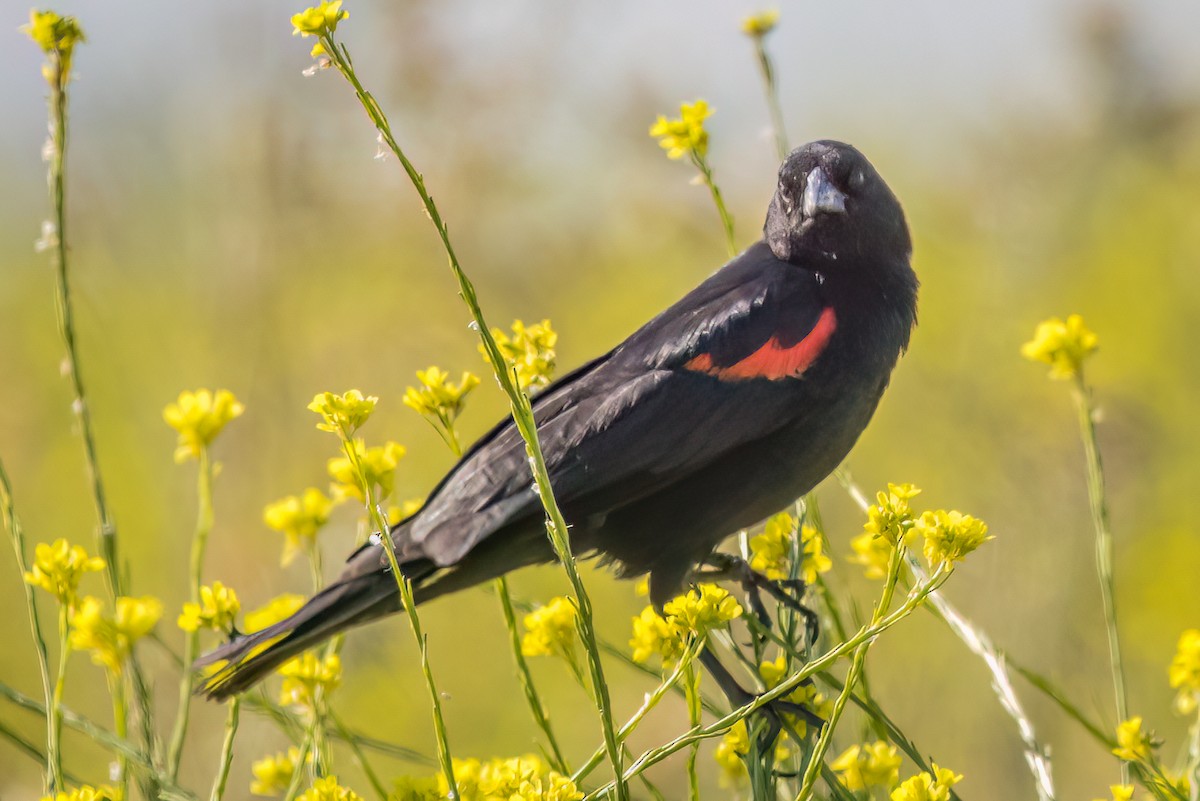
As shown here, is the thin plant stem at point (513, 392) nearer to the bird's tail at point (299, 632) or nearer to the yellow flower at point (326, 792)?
the yellow flower at point (326, 792)

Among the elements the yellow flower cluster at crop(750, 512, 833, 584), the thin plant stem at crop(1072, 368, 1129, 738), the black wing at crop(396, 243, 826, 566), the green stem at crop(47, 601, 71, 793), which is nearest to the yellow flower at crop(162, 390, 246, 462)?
the green stem at crop(47, 601, 71, 793)

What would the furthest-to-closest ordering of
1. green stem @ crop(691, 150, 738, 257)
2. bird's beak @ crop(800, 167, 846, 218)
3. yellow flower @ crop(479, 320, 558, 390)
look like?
bird's beak @ crop(800, 167, 846, 218) < green stem @ crop(691, 150, 738, 257) < yellow flower @ crop(479, 320, 558, 390)

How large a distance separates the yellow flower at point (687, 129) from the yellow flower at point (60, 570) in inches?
56.4

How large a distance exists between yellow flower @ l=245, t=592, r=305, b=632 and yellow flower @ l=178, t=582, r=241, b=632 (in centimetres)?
28

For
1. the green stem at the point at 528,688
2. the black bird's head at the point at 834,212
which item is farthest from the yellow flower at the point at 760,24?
the green stem at the point at 528,688

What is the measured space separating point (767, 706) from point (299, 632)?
3.14 ft

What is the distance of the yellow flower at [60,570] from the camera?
1.93 m

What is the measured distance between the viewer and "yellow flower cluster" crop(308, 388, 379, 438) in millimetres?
1816

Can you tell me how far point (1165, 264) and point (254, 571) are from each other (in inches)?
162

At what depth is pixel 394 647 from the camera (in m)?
4.91

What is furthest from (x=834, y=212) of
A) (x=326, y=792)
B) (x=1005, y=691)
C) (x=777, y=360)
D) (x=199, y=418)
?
(x=326, y=792)

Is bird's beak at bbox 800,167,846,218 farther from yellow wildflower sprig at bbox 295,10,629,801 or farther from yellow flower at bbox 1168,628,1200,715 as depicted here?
yellow wildflower sprig at bbox 295,10,629,801

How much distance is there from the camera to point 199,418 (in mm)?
2195

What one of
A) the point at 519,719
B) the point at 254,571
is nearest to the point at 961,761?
the point at 519,719
